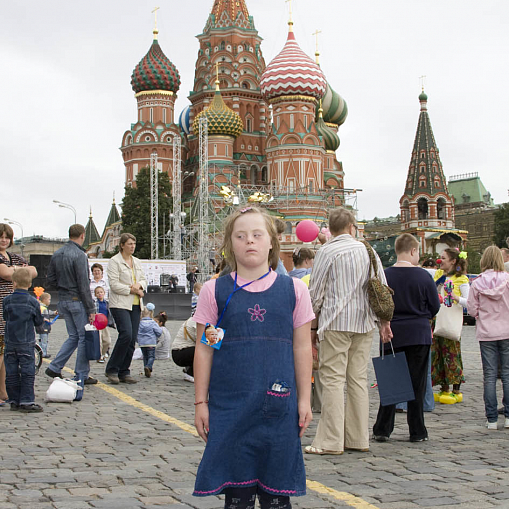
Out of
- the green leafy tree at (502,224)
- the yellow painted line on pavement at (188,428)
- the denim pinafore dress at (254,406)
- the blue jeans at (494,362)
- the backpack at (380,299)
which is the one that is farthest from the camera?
the green leafy tree at (502,224)

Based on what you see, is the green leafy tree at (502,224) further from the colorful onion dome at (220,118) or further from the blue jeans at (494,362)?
the blue jeans at (494,362)

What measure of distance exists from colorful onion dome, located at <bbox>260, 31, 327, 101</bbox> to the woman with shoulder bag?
178ft

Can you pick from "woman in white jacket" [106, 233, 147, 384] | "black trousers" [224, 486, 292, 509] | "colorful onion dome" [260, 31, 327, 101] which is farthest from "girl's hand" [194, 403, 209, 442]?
"colorful onion dome" [260, 31, 327, 101]

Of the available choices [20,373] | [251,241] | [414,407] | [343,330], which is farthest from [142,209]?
[251,241]

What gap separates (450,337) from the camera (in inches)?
324

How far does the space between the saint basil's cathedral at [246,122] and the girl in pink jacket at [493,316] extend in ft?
160

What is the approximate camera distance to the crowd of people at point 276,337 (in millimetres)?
3074

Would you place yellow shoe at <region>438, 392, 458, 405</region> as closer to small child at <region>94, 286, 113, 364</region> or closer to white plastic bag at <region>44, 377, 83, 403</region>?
white plastic bag at <region>44, 377, 83, 403</region>

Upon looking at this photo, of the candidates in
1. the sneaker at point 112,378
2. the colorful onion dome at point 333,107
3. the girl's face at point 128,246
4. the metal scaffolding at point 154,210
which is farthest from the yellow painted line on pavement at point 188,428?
the colorful onion dome at point 333,107

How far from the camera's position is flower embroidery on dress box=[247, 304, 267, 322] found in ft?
10.2

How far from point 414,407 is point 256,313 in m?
3.24

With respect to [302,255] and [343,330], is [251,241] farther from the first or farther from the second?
[302,255]

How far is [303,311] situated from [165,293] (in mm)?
23930

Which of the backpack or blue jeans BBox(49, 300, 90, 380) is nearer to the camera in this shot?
the backpack
